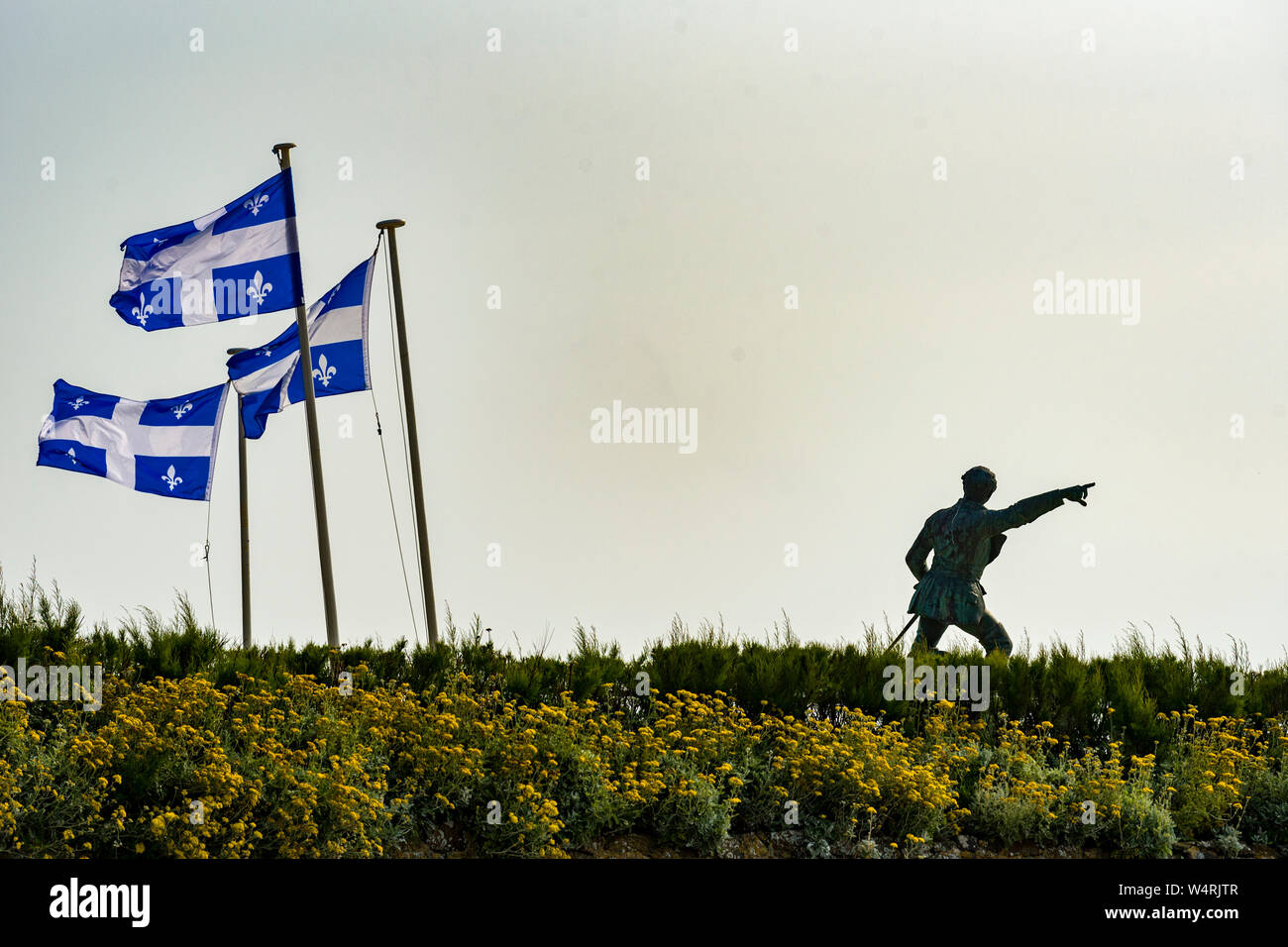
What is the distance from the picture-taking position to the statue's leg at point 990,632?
1386 centimetres

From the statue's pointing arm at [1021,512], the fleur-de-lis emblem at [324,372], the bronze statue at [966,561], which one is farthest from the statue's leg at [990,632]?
the fleur-de-lis emblem at [324,372]

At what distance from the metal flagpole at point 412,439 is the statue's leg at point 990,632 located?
6853 millimetres

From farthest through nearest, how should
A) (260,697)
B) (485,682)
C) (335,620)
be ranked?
(335,620) → (485,682) → (260,697)

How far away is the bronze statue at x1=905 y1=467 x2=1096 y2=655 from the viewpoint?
544 inches

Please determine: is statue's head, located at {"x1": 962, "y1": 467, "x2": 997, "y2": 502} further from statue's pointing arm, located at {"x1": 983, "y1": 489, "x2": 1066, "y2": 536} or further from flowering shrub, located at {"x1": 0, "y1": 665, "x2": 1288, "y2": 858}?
flowering shrub, located at {"x1": 0, "y1": 665, "x2": 1288, "y2": 858}

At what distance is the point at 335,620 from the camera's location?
54.3 feet

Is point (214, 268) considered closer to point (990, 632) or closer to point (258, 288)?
point (258, 288)

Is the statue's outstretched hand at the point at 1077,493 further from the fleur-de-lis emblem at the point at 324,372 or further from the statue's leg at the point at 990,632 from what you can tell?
the fleur-de-lis emblem at the point at 324,372

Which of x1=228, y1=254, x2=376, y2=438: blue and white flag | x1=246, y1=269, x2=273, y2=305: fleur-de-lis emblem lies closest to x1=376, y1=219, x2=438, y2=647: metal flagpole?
x1=228, y1=254, x2=376, y2=438: blue and white flag

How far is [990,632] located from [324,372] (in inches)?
341

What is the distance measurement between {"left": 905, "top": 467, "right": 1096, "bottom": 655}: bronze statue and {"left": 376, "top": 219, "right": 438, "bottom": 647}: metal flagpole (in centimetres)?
644
